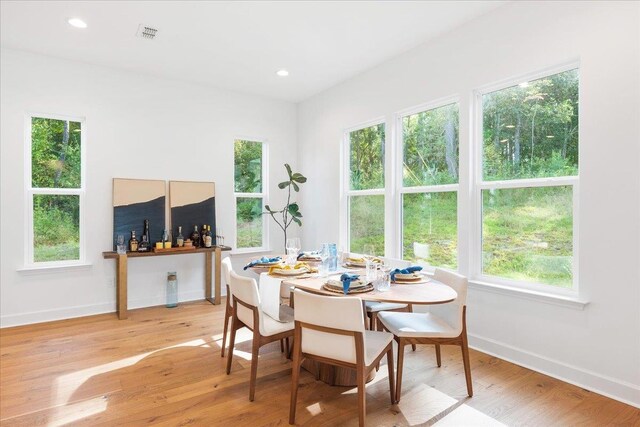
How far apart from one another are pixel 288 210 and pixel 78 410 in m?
3.46

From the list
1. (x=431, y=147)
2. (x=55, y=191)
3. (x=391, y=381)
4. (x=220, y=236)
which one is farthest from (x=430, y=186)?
(x=55, y=191)

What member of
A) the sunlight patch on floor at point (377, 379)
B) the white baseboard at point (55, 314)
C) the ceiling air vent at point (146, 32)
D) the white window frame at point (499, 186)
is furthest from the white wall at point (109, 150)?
the white window frame at point (499, 186)

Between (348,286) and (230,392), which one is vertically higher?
(348,286)

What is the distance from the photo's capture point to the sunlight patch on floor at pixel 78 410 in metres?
2.20

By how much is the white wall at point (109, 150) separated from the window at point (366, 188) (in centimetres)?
153

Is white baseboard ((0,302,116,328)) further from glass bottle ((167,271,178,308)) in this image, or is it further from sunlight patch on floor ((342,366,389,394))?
sunlight patch on floor ((342,366,389,394))

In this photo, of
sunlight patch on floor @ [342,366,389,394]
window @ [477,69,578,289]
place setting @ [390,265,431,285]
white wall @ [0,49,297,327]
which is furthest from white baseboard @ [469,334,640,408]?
white wall @ [0,49,297,327]

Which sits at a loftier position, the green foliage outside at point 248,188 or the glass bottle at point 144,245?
the green foliage outside at point 248,188

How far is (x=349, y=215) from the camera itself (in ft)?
16.5

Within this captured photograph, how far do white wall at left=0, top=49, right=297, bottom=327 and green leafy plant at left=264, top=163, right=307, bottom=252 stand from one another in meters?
0.69

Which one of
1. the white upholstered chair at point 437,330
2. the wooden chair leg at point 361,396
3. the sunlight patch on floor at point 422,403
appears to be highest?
the white upholstered chair at point 437,330

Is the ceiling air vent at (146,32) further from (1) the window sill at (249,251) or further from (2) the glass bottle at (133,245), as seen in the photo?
(1) the window sill at (249,251)

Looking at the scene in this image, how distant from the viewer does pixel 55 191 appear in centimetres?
418

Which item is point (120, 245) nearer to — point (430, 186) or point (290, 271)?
point (290, 271)
